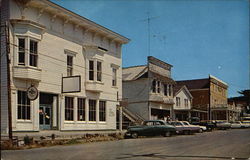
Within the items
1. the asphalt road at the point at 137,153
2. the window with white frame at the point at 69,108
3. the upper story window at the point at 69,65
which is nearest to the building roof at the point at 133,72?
the upper story window at the point at 69,65

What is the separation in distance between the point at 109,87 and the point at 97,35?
4962mm

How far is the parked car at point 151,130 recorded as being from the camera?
96.7ft

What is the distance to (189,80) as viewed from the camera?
2938 inches

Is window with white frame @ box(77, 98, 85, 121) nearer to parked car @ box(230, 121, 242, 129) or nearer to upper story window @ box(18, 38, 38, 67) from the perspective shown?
upper story window @ box(18, 38, 38, 67)

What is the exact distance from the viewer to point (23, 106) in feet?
75.3

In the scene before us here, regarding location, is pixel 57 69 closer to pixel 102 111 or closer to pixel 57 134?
Result: pixel 57 134

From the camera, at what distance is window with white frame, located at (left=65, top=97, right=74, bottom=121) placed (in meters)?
27.0

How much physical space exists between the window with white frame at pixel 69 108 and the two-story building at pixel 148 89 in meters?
16.7

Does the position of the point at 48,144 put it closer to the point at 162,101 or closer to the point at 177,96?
Result: the point at 162,101

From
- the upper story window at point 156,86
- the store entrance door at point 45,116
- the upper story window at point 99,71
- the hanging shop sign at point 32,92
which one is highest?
the upper story window at point 99,71

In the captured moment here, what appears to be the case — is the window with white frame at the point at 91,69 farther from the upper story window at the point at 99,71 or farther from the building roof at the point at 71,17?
the building roof at the point at 71,17

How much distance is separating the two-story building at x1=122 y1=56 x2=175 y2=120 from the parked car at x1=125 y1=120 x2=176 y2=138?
471 inches

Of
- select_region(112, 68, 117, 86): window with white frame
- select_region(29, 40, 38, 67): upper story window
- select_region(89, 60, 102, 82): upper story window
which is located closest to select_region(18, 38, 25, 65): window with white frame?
select_region(29, 40, 38, 67): upper story window

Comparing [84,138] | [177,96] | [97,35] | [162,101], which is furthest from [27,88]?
[177,96]
